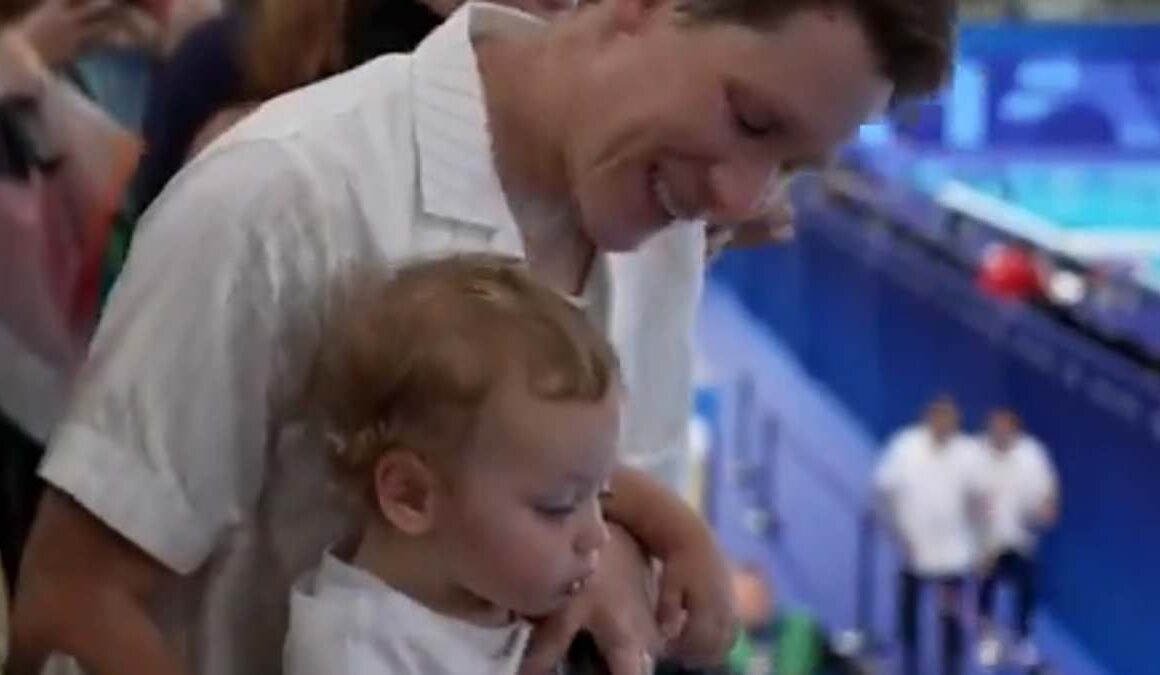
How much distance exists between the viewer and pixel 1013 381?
862cm

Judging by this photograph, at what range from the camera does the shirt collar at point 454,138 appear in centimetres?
129

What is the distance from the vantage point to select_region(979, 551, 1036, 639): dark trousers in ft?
27.6

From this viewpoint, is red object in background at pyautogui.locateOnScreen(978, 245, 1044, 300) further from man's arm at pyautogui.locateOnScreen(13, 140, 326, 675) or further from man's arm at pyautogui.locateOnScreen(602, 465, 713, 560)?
man's arm at pyautogui.locateOnScreen(13, 140, 326, 675)

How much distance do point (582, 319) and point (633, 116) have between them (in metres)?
0.11

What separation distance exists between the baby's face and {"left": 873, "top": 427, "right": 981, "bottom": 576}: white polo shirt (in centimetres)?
770

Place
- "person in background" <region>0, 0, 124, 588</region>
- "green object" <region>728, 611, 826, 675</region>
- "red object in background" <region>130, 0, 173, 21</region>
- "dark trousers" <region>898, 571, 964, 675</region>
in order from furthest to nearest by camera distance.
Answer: "dark trousers" <region>898, 571, 964, 675</region>
"green object" <region>728, 611, 826, 675</region>
"red object in background" <region>130, 0, 173, 21</region>
"person in background" <region>0, 0, 124, 588</region>

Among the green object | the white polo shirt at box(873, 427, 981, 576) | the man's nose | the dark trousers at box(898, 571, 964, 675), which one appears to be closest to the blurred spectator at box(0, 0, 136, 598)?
the man's nose

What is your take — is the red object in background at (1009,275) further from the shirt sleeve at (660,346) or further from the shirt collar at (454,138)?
the shirt collar at (454,138)

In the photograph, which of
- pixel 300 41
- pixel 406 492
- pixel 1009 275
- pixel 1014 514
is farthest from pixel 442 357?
pixel 1014 514

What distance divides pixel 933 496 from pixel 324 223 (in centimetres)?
783

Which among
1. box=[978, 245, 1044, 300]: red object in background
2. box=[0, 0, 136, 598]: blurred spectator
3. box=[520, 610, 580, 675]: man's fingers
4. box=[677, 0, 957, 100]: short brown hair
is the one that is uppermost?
box=[677, 0, 957, 100]: short brown hair

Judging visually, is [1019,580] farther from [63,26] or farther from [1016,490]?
[63,26]

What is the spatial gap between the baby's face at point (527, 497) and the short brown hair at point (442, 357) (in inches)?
0.4

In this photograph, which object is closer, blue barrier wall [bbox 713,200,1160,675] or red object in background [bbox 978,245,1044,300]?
blue barrier wall [bbox 713,200,1160,675]
